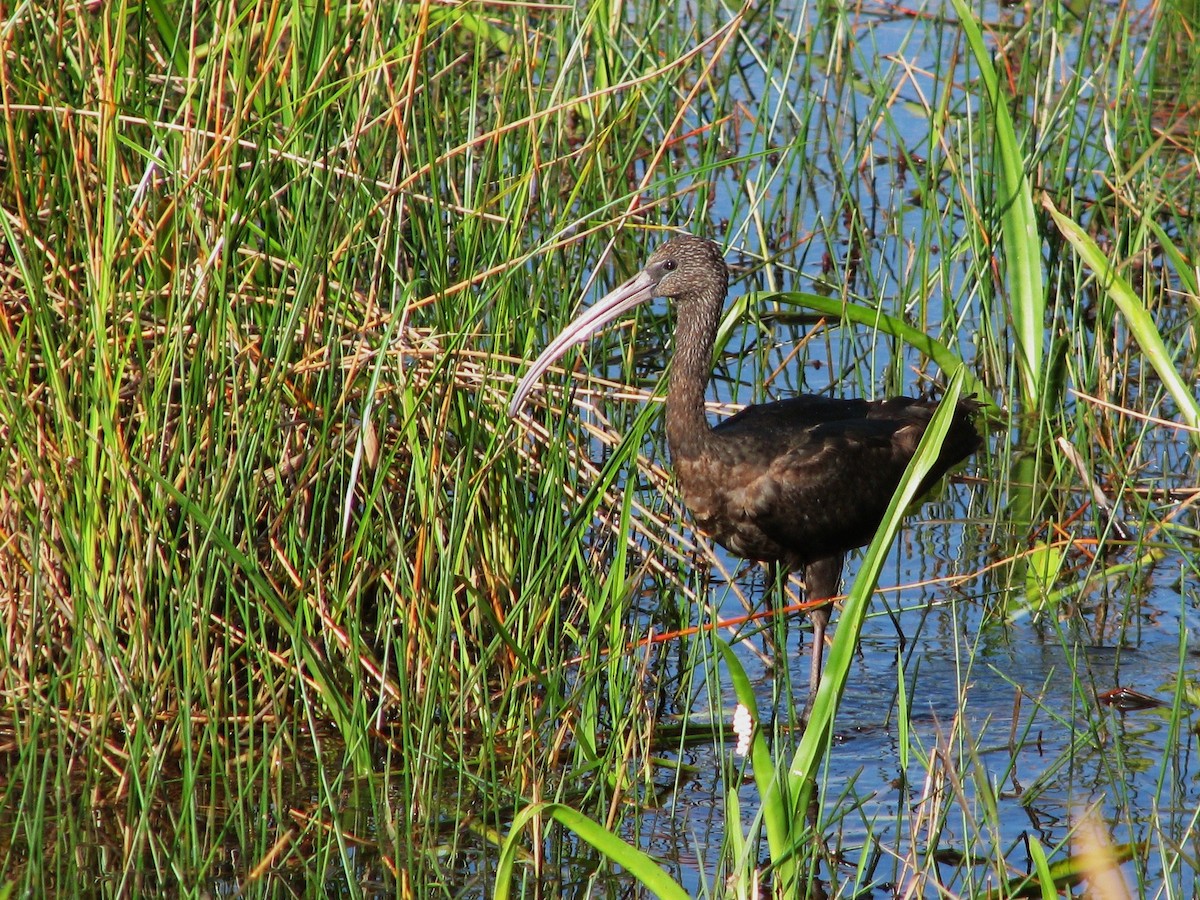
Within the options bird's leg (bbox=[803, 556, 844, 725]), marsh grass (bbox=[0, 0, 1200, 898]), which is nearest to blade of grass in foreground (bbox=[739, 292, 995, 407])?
marsh grass (bbox=[0, 0, 1200, 898])

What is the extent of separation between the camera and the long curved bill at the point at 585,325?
3.60 m

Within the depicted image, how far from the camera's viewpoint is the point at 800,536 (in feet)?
13.9

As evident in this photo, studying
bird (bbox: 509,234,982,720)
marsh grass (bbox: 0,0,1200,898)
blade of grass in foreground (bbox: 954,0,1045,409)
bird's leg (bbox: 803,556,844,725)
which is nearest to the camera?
marsh grass (bbox: 0,0,1200,898)

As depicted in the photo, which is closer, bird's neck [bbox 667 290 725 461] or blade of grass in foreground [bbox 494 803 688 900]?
blade of grass in foreground [bbox 494 803 688 900]

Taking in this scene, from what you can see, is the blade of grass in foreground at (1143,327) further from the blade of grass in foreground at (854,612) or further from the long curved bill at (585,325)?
the blade of grass in foreground at (854,612)

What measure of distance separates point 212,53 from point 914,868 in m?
1.82

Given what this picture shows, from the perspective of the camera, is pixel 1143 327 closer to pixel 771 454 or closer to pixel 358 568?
pixel 771 454

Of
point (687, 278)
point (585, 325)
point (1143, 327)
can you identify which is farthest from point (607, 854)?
point (1143, 327)

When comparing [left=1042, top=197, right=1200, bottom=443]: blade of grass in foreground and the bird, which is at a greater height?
[left=1042, top=197, right=1200, bottom=443]: blade of grass in foreground

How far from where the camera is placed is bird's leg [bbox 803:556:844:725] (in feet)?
14.0

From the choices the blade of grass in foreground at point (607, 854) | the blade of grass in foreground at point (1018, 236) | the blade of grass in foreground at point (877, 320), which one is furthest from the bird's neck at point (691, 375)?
the blade of grass in foreground at point (607, 854)

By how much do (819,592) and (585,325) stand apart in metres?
1.00

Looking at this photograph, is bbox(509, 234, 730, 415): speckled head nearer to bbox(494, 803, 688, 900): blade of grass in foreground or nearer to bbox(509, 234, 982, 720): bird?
bbox(509, 234, 982, 720): bird

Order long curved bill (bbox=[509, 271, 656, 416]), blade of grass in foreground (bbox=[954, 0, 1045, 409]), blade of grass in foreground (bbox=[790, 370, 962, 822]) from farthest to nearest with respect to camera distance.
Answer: blade of grass in foreground (bbox=[954, 0, 1045, 409]), long curved bill (bbox=[509, 271, 656, 416]), blade of grass in foreground (bbox=[790, 370, 962, 822])
